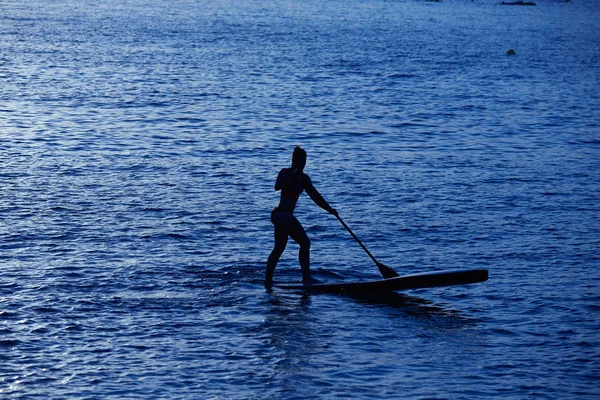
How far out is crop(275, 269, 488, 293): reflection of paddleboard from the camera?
1498 centimetres

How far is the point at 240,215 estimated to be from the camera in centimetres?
2133

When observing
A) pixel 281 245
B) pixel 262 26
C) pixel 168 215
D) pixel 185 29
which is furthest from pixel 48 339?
pixel 262 26

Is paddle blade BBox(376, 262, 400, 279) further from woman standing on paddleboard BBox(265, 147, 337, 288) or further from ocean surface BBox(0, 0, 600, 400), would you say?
woman standing on paddleboard BBox(265, 147, 337, 288)

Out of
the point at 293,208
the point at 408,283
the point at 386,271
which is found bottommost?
the point at 408,283

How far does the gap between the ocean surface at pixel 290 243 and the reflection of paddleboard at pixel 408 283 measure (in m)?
0.22

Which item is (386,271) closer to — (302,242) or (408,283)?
(408,283)

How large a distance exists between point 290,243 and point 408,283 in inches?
177

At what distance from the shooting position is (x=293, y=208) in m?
15.5

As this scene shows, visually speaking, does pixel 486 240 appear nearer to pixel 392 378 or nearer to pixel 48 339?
pixel 392 378

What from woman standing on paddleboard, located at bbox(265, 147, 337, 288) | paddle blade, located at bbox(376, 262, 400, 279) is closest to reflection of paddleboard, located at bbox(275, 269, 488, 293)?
paddle blade, located at bbox(376, 262, 400, 279)

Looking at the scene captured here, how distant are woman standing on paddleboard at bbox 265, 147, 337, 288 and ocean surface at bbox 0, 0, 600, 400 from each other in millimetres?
630

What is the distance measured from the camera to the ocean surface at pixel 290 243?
505 inches

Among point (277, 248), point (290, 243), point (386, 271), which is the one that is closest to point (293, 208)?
point (277, 248)

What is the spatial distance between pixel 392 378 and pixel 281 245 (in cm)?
386
